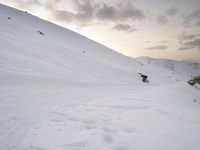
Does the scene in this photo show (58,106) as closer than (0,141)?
No

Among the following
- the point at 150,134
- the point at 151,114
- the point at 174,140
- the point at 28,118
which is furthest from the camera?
the point at 151,114

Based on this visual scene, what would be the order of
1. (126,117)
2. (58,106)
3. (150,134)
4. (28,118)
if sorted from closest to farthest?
(150,134) → (28,118) → (126,117) → (58,106)

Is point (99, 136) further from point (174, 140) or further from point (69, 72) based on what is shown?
point (69, 72)

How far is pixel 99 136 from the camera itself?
12.9 ft

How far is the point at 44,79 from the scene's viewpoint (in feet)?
33.2

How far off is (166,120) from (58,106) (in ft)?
10.9

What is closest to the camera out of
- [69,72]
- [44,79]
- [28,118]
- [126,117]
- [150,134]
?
[150,134]

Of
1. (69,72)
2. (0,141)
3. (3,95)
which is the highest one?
(69,72)

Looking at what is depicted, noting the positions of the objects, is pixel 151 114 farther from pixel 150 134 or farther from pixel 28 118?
pixel 28 118

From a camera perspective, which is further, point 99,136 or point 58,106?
point 58,106

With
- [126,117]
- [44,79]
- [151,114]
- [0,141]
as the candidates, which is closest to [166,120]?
[151,114]

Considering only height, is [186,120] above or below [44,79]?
below

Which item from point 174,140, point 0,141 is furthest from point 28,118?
point 174,140

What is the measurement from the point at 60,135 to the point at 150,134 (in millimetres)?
1888
